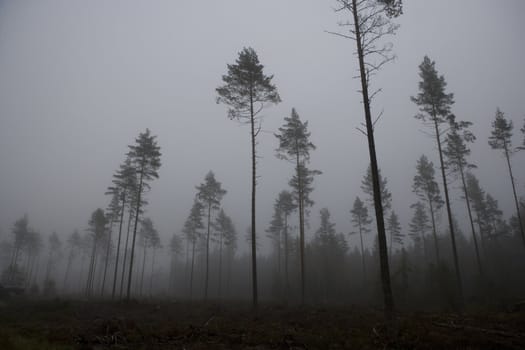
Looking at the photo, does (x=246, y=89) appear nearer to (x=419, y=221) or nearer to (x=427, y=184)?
(x=427, y=184)

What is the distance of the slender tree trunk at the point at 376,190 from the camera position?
8281 millimetres

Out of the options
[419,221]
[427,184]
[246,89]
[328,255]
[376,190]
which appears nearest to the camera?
[376,190]

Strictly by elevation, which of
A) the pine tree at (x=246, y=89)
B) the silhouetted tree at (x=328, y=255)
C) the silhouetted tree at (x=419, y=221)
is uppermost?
the pine tree at (x=246, y=89)

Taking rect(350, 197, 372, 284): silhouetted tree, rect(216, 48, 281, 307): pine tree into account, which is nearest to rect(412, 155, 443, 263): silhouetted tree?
rect(350, 197, 372, 284): silhouetted tree

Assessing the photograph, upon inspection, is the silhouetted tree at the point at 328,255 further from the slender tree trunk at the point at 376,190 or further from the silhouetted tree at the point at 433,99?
the slender tree trunk at the point at 376,190

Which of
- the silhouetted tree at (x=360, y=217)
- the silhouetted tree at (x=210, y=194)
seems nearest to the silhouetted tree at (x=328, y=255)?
the silhouetted tree at (x=360, y=217)

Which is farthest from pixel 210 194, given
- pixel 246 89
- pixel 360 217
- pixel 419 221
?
pixel 419 221

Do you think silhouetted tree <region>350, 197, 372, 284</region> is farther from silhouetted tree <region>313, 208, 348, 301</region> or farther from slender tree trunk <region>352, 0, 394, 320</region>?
slender tree trunk <region>352, 0, 394, 320</region>

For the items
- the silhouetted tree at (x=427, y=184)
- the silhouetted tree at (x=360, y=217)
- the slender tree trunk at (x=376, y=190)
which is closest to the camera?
the slender tree trunk at (x=376, y=190)

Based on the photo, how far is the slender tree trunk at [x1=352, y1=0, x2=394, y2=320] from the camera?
828 cm

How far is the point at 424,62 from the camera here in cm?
2144

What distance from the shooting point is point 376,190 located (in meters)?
9.45

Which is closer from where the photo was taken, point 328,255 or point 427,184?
point 427,184

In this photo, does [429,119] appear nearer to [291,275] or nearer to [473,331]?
[473,331]
